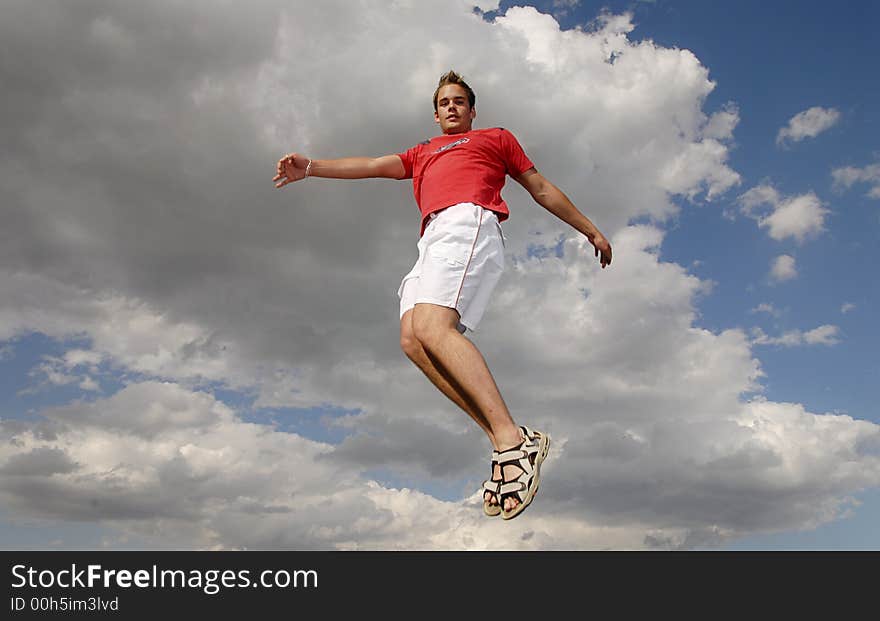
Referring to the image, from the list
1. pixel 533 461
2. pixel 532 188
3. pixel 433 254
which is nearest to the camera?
pixel 533 461

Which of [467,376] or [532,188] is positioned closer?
[467,376]

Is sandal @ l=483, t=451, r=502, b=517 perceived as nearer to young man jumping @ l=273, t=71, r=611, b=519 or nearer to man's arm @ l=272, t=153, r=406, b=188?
young man jumping @ l=273, t=71, r=611, b=519

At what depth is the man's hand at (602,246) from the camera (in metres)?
7.01

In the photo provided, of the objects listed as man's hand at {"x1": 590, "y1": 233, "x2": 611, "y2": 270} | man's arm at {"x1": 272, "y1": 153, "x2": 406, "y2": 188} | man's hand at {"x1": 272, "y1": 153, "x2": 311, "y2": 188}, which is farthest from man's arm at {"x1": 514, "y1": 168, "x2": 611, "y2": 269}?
man's hand at {"x1": 272, "y1": 153, "x2": 311, "y2": 188}

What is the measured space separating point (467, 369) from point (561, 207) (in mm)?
2007

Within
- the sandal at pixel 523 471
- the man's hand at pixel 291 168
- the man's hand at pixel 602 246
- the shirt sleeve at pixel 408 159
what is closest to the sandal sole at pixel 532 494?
the sandal at pixel 523 471

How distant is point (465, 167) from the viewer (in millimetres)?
6652

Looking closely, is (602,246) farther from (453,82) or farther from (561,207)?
(453,82)

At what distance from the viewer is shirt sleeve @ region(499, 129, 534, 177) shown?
6.94 metres
